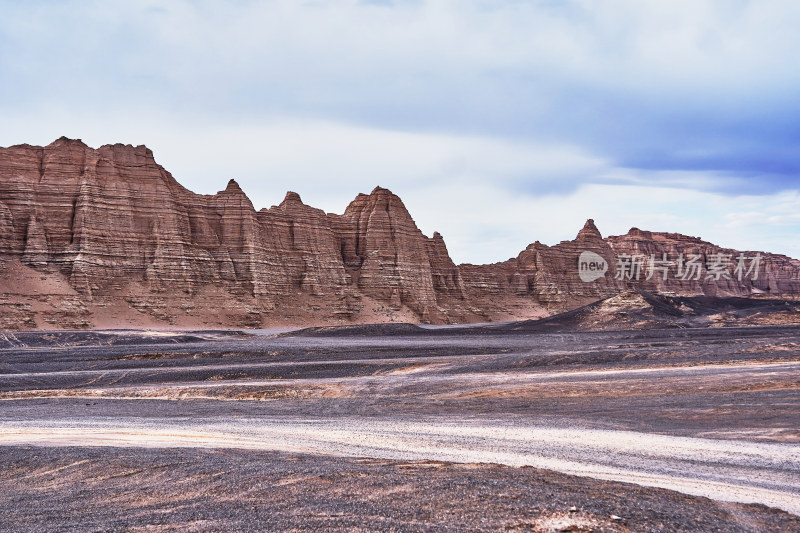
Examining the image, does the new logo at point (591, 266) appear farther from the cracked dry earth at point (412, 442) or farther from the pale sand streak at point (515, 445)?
the pale sand streak at point (515, 445)

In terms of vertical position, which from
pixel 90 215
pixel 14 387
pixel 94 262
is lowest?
pixel 14 387

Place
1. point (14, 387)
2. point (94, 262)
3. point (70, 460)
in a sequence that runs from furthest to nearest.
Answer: point (94, 262) → point (14, 387) → point (70, 460)

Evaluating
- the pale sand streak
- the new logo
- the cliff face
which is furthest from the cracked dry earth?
the new logo

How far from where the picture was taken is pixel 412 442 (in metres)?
15.5

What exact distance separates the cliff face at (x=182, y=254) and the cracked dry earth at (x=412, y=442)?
28508 mm

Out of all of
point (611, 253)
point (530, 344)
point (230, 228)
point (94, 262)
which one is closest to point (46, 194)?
point (94, 262)

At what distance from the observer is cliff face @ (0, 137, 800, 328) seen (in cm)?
6247

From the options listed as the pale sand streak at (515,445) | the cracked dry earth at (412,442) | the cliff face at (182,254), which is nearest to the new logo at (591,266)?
the cliff face at (182,254)

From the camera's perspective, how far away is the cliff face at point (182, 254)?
62469 mm

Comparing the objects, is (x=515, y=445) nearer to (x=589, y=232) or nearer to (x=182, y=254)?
(x=182, y=254)

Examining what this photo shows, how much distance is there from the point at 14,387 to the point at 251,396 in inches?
467

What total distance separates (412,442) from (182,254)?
58.5m

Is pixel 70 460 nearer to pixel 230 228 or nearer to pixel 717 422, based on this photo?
pixel 717 422

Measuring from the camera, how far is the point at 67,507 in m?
9.65
